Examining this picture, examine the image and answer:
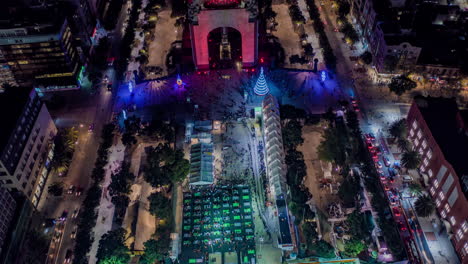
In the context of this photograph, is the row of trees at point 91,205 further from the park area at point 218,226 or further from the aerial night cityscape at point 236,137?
the park area at point 218,226

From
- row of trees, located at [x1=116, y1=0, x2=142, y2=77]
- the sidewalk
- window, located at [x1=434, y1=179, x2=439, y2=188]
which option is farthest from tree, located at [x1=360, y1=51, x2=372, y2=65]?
the sidewalk

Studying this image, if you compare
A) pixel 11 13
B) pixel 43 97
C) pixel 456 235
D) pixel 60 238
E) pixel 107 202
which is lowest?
pixel 456 235

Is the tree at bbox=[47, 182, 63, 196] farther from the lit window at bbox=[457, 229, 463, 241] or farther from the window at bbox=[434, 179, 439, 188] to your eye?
the lit window at bbox=[457, 229, 463, 241]

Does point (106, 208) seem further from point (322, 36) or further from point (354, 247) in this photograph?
point (322, 36)

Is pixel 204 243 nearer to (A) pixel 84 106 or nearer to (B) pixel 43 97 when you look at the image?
(A) pixel 84 106

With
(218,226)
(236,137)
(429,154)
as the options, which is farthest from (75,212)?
(429,154)

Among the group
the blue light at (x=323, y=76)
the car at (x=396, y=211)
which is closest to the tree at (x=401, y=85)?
the blue light at (x=323, y=76)

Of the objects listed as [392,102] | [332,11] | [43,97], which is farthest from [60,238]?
[332,11]
